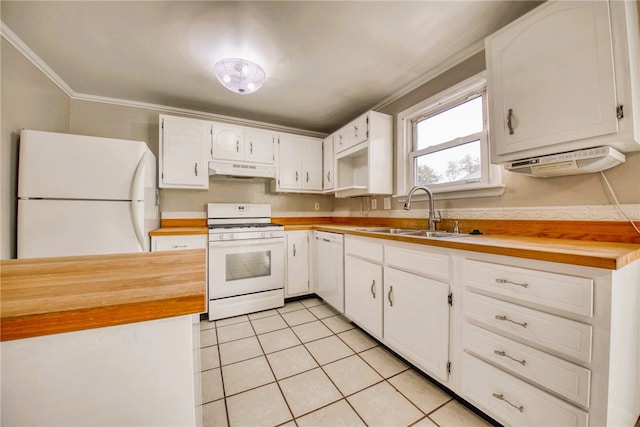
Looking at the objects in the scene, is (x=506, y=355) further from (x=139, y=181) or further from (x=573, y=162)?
(x=139, y=181)

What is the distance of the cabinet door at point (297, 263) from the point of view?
2787mm

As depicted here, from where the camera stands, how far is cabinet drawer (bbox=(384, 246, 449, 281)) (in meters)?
1.35

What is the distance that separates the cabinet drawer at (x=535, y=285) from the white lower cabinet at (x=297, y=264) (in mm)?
1905

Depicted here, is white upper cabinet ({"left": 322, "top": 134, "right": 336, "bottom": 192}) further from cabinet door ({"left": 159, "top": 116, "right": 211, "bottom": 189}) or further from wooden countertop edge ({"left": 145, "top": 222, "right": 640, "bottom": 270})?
wooden countertop edge ({"left": 145, "top": 222, "right": 640, "bottom": 270})

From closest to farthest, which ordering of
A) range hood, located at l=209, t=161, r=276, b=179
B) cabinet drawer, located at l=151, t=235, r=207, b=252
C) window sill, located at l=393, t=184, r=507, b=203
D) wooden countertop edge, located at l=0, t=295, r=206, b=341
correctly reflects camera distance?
1. wooden countertop edge, located at l=0, t=295, r=206, b=341
2. window sill, located at l=393, t=184, r=507, b=203
3. cabinet drawer, located at l=151, t=235, r=207, b=252
4. range hood, located at l=209, t=161, r=276, b=179

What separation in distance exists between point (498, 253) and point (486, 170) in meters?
0.94

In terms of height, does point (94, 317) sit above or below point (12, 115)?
below

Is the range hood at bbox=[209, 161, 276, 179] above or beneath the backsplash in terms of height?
above

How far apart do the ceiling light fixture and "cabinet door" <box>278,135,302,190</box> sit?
3.59ft

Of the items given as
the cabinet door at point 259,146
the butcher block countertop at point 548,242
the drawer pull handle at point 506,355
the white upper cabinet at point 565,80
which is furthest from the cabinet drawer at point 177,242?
the white upper cabinet at point 565,80

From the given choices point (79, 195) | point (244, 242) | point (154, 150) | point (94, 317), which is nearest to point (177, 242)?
point (244, 242)

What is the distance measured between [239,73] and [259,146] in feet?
3.56

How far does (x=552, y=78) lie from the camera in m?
1.19

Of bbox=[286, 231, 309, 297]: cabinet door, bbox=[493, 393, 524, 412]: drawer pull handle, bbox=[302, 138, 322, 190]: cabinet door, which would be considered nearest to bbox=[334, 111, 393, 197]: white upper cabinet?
bbox=[302, 138, 322, 190]: cabinet door
